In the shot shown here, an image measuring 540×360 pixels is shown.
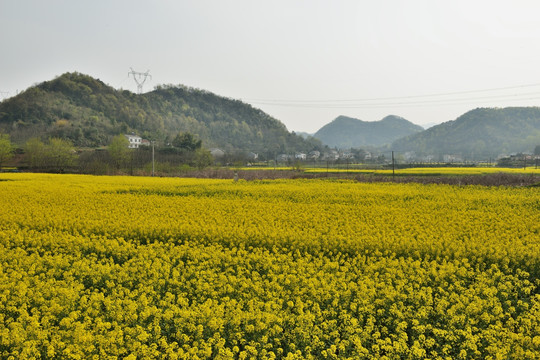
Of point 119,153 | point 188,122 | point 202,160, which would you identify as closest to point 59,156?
point 119,153

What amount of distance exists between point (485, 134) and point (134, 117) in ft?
344

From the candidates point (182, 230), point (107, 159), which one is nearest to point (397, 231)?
point (182, 230)

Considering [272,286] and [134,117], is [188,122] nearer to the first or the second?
[134,117]

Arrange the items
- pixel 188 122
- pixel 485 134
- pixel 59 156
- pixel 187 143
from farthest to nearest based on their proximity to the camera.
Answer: pixel 188 122 < pixel 485 134 < pixel 187 143 < pixel 59 156

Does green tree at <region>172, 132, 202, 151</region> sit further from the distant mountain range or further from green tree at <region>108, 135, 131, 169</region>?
the distant mountain range

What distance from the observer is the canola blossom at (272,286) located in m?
5.15

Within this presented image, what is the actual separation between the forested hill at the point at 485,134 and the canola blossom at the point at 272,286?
4432 inches

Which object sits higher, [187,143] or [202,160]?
[187,143]

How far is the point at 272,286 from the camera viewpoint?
6.89 m

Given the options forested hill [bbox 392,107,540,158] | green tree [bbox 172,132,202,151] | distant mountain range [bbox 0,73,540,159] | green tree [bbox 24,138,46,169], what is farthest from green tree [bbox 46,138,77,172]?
forested hill [bbox 392,107,540,158]

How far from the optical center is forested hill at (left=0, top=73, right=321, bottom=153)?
93438mm

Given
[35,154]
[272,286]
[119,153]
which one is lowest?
[272,286]

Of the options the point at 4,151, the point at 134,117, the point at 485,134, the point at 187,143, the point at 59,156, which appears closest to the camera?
the point at 59,156

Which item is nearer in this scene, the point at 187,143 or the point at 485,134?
the point at 187,143
